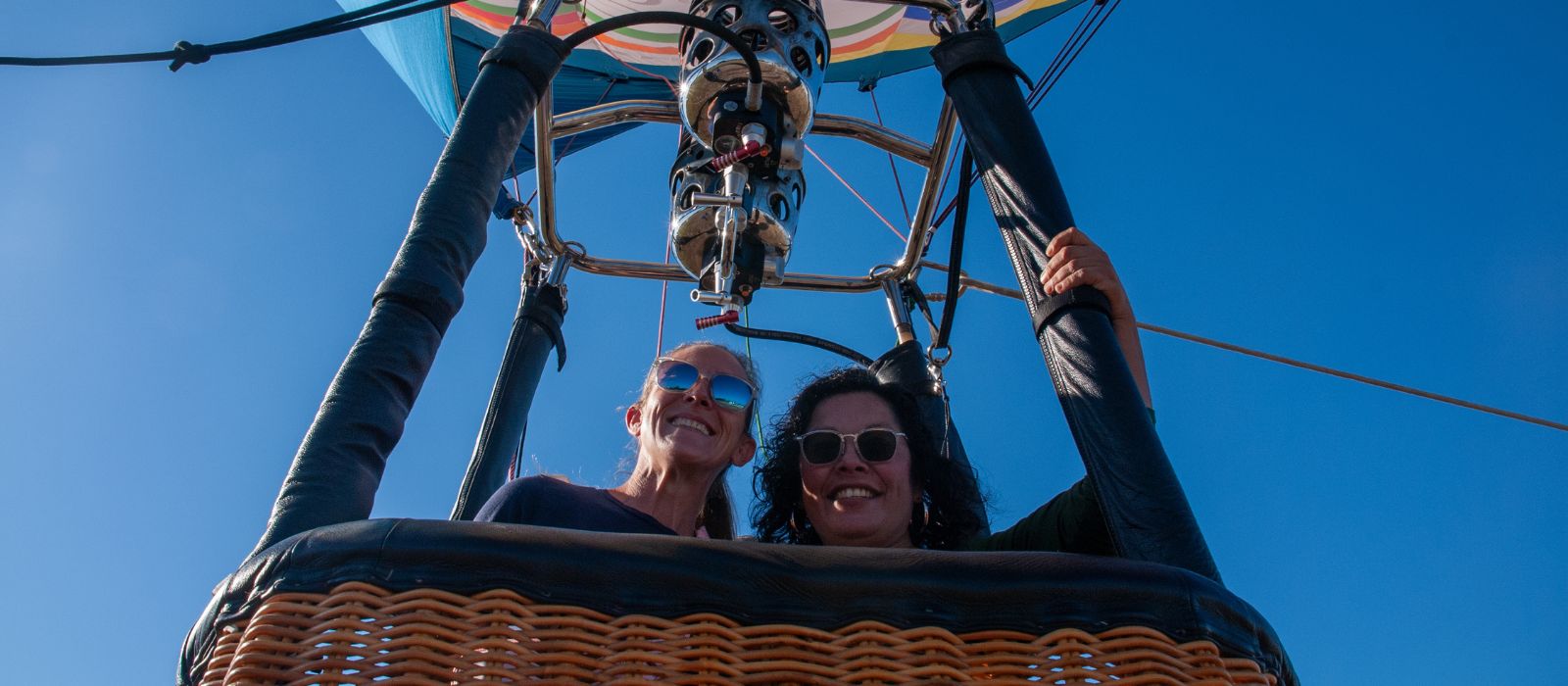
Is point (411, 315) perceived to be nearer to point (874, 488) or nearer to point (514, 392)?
point (874, 488)

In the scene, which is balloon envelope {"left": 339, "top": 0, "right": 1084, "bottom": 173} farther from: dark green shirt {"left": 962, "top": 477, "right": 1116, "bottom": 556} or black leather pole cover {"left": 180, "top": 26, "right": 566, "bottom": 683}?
dark green shirt {"left": 962, "top": 477, "right": 1116, "bottom": 556}

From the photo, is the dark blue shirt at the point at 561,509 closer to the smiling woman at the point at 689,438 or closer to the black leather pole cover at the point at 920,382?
the smiling woman at the point at 689,438

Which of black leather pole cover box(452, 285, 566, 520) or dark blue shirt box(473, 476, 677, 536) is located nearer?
dark blue shirt box(473, 476, 677, 536)

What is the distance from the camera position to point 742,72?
86.6 inches

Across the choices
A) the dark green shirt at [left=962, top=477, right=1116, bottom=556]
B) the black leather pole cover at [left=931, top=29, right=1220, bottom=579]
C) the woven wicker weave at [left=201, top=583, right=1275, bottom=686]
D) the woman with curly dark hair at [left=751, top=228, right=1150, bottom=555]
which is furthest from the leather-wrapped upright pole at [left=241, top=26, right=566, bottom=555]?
the dark green shirt at [left=962, top=477, right=1116, bottom=556]

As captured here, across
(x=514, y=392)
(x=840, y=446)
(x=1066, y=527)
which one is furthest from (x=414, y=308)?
(x=514, y=392)

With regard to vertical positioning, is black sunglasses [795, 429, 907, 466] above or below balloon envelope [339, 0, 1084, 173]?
below

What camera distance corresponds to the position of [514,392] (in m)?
2.47

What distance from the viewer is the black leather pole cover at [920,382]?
2564mm

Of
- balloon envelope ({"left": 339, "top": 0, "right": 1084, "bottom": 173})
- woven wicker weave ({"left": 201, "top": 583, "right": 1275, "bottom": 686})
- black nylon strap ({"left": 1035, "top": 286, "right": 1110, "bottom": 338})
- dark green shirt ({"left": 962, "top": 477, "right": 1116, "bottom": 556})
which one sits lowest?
woven wicker weave ({"left": 201, "top": 583, "right": 1275, "bottom": 686})

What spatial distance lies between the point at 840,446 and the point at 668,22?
78 centimetres

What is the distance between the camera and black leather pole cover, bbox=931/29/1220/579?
1154 millimetres

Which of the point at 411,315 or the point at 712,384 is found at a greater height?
the point at 712,384

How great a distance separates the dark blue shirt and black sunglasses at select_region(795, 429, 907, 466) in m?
0.29
